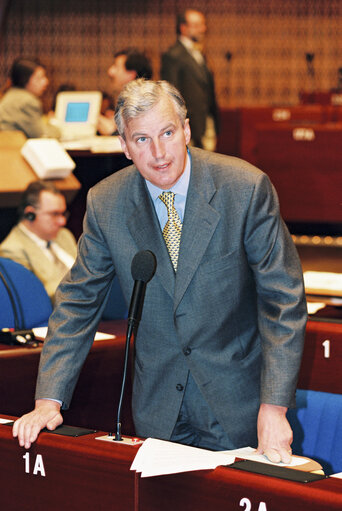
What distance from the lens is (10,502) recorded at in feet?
5.61

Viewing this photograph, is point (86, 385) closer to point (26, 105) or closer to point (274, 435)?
point (274, 435)

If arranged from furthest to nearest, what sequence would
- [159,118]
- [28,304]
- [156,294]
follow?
1. [28,304]
2. [156,294]
3. [159,118]

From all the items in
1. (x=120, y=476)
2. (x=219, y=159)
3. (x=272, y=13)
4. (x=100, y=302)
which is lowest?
(x=120, y=476)

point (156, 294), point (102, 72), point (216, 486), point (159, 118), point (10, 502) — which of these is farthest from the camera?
point (102, 72)

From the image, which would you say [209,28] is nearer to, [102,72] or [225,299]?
[102,72]

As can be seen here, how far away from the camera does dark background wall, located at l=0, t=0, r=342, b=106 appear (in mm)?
11453

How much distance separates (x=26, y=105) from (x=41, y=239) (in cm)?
Answer: 244

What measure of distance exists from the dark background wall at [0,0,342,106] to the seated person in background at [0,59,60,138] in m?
4.26

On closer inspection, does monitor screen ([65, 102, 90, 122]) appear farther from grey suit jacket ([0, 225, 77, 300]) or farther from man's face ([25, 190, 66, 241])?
grey suit jacket ([0, 225, 77, 300])

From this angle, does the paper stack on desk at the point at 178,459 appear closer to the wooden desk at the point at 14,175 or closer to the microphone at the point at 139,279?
the microphone at the point at 139,279

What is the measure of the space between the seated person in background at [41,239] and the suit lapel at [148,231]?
230cm

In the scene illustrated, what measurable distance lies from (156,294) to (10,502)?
58 centimetres

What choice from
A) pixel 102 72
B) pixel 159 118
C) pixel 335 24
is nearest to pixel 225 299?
pixel 159 118

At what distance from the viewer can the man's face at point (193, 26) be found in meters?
7.86
